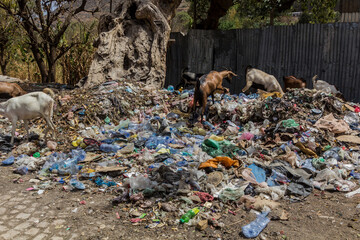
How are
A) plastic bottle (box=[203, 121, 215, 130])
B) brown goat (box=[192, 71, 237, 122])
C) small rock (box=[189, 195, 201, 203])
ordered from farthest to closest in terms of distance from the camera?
plastic bottle (box=[203, 121, 215, 130]), brown goat (box=[192, 71, 237, 122]), small rock (box=[189, 195, 201, 203])

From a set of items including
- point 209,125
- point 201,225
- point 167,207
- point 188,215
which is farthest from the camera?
point 209,125

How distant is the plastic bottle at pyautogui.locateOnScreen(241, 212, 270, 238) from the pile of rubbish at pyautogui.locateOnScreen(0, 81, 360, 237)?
0.01m

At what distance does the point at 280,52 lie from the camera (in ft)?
32.3

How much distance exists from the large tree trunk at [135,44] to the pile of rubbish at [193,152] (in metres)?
1.11

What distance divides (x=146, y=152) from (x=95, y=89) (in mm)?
3833

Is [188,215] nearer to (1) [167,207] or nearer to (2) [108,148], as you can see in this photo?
(1) [167,207]

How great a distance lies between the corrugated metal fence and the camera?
878cm

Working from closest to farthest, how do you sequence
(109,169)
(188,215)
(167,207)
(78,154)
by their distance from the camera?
(188,215)
(167,207)
(109,169)
(78,154)

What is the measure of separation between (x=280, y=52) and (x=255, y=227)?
291 inches

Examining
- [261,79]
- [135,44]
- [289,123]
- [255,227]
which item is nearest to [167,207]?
[255,227]

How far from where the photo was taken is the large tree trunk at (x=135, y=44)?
9.66m

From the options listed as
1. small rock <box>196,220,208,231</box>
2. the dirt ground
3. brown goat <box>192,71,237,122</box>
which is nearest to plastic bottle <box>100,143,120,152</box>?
the dirt ground

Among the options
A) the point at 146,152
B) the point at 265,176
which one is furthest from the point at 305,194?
the point at 146,152

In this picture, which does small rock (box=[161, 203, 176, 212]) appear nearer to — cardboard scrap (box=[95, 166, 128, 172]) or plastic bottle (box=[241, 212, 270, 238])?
plastic bottle (box=[241, 212, 270, 238])
